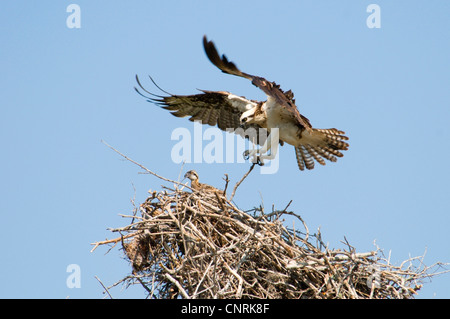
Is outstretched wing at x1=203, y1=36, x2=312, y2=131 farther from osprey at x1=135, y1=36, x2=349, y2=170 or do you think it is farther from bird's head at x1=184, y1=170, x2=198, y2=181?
bird's head at x1=184, y1=170, x2=198, y2=181

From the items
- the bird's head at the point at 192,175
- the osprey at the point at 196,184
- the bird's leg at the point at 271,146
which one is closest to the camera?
the osprey at the point at 196,184

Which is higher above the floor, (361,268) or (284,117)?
(284,117)

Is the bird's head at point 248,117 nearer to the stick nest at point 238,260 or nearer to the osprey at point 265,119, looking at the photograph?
the osprey at point 265,119

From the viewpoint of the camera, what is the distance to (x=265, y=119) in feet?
25.8

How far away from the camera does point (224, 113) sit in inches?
340

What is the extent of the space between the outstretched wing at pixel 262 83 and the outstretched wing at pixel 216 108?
26.7 inches

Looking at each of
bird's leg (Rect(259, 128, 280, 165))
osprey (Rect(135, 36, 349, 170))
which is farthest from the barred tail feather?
bird's leg (Rect(259, 128, 280, 165))

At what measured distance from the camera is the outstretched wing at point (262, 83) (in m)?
6.84

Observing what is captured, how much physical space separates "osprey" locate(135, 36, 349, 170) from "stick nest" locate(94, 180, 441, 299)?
1505mm

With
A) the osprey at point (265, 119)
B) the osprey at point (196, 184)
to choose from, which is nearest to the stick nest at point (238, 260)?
the osprey at point (196, 184)

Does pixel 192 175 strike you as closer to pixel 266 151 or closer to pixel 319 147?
pixel 266 151
